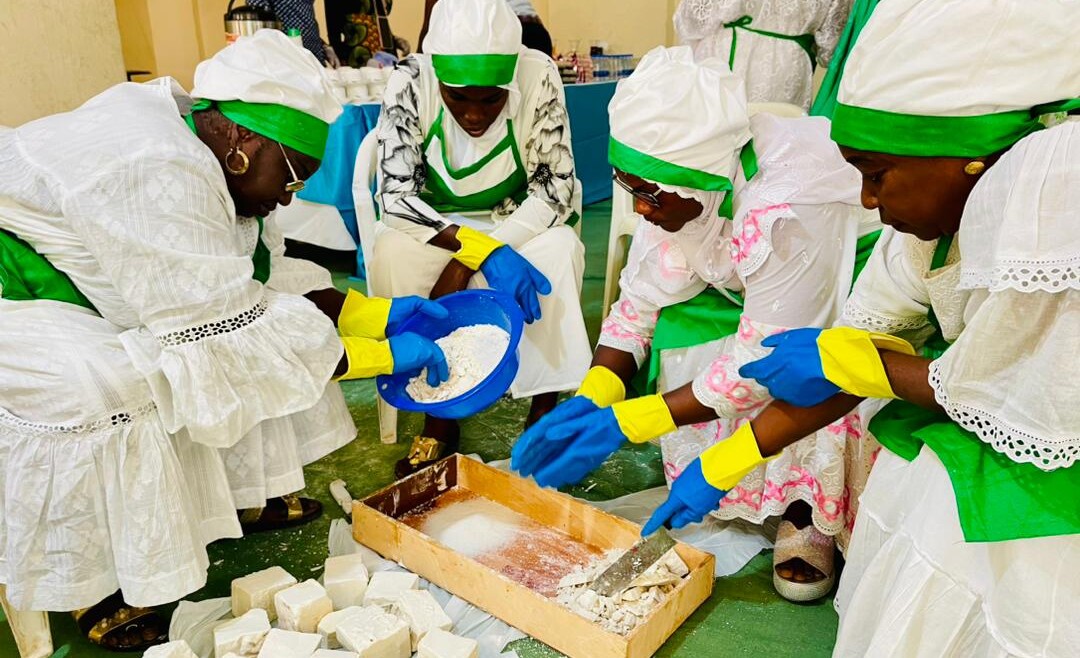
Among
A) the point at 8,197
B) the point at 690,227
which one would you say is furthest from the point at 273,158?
the point at 690,227

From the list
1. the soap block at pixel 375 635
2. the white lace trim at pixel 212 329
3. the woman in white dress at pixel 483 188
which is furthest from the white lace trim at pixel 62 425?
the woman in white dress at pixel 483 188

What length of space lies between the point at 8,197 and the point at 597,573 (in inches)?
52.4

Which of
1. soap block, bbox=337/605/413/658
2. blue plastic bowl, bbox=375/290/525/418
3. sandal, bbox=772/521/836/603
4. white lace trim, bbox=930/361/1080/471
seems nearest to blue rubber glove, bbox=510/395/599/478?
blue plastic bowl, bbox=375/290/525/418

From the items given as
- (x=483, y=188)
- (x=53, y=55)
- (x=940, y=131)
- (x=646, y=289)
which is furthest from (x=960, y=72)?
(x=53, y=55)

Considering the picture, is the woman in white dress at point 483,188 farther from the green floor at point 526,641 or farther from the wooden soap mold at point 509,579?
the wooden soap mold at point 509,579

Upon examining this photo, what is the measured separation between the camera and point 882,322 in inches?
55.6

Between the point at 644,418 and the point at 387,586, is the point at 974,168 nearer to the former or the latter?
the point at 644,418

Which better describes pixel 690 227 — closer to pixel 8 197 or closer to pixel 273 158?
pixel 273 158

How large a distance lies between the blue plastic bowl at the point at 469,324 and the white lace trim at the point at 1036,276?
1.09 m

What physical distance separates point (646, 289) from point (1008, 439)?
99 centimetres

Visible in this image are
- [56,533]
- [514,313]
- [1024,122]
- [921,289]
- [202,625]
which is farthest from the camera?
[514,313]

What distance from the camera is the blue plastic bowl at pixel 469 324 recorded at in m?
1.84

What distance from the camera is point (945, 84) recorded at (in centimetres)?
100

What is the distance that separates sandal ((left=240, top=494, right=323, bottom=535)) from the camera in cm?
196
